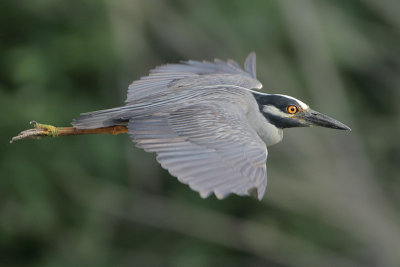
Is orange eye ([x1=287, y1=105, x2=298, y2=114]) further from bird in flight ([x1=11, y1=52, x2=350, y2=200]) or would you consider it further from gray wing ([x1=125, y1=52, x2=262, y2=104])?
gray wing ([x1=125, y1=52, x2=262, y2=104])

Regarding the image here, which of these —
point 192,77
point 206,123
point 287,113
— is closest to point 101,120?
point 206,123

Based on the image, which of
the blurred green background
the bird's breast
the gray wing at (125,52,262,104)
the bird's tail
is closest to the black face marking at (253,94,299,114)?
the bird's breast

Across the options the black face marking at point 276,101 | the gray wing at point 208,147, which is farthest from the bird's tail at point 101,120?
the black face marking at point 276,101

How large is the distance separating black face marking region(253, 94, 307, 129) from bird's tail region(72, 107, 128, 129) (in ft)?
3.98

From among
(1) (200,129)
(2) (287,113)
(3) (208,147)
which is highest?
(2) (287,113)

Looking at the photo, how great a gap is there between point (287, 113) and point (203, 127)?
120cm

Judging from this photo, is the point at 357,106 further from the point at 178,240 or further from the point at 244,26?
the point at 178,240

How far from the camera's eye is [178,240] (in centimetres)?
1310

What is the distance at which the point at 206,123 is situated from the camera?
19.3 feet

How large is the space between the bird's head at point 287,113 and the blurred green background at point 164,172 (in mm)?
5181

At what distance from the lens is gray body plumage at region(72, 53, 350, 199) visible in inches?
207

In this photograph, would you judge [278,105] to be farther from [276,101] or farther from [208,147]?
[208,147]

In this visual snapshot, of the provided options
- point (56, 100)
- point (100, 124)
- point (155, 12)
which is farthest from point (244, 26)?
point (100, 124)

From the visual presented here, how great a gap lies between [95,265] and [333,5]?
19.6 feet
